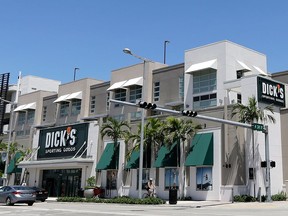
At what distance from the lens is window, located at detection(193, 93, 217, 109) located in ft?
130

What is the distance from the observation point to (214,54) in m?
39.8

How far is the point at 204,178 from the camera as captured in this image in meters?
35.3

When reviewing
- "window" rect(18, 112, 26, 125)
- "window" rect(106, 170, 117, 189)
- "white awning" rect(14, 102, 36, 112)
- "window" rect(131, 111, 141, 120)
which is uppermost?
"white awning" rect(14, 102, 36, 112)

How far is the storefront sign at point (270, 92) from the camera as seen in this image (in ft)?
116

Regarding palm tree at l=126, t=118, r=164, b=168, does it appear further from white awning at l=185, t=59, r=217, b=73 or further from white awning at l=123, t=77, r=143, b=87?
white awning at l=123, t=77, r=143, b=87

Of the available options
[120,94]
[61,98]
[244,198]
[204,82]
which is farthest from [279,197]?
[61,98]

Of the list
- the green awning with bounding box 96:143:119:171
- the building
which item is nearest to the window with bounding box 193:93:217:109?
the building

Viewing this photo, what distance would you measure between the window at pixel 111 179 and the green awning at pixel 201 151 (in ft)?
31.3

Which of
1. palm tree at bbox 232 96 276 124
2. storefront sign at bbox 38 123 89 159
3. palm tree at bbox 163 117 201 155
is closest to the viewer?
palm tree at bbox 232 96 276 124

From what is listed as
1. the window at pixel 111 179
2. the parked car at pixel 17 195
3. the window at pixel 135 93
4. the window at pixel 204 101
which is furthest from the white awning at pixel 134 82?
the parked car at pixel 17 195

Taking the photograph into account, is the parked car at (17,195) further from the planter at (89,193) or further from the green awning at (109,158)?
the green awning at (109,158)

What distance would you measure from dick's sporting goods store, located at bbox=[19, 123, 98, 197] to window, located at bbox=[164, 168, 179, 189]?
989 cm

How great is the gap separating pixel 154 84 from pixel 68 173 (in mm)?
13751

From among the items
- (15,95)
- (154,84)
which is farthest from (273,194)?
(15,95)
